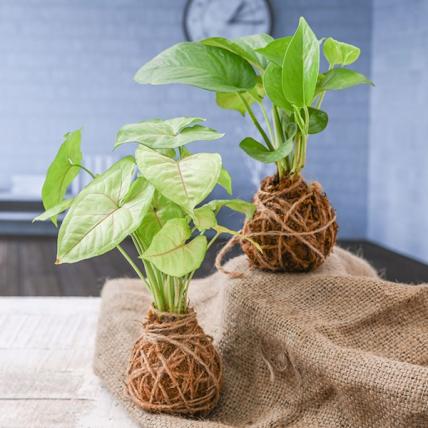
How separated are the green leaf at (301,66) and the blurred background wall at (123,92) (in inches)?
175

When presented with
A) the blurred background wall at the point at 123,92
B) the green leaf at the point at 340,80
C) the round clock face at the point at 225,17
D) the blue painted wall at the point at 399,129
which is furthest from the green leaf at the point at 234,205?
the round clock face at the point at 225,17

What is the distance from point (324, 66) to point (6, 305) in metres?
4.43

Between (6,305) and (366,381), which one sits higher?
(366,381)

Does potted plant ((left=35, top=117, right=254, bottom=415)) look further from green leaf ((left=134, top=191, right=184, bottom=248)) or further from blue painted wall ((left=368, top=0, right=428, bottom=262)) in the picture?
blue painted wall ((left=368, top=0, right=428, bottom=262))

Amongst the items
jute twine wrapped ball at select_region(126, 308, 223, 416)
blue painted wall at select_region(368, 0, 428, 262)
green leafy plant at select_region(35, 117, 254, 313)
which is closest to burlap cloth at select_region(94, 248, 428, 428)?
jute twine wrapped ball at select_region(126, 308, 223, 416)

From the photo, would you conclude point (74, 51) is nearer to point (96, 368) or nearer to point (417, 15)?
point (417, 15)

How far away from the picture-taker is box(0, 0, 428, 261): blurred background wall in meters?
5.44

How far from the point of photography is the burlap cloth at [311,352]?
0.87m

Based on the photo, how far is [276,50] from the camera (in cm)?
98

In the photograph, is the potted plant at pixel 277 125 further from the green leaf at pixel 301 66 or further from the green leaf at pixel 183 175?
the green leaf at pixel 183 175

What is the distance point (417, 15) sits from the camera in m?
4.65

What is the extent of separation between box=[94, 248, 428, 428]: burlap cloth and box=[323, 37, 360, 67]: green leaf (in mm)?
325

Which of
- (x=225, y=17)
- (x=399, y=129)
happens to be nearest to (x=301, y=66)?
(x=399, y=129)

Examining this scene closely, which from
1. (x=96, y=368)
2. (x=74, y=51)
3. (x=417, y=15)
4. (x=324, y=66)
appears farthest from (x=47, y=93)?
(x=96, y=368)
